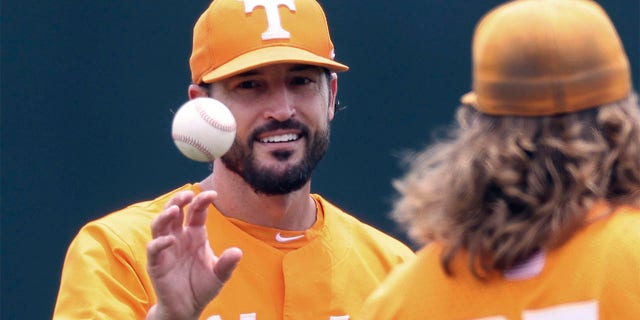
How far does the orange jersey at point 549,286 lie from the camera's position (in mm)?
2008

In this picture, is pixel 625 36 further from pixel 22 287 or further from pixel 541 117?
pixel 541 117

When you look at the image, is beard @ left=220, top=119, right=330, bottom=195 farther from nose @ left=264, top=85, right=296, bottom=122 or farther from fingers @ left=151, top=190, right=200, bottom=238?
fingers @ left=151, top=190, right=200, bottom=238

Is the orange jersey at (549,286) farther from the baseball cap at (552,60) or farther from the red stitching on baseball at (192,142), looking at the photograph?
the red stitching on baseball at (192,142)

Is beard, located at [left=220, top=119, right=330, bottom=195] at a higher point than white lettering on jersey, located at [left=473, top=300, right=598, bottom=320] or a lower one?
lower

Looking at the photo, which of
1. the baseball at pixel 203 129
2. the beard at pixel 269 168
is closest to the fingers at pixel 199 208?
the baseball at pixel 203 129

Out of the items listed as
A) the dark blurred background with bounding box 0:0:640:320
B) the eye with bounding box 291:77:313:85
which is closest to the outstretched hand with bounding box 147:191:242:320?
the eye with bounding box 291:77:313:85

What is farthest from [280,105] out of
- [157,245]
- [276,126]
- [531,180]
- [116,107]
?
[116,107]

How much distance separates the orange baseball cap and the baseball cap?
1.33 meters

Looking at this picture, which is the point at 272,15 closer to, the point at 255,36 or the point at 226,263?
the point at 255,36

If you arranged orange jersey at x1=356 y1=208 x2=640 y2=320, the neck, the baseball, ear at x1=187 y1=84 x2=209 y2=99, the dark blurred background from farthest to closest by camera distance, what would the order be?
the dark blurred background → ear at x1=187 y1=84 x2=209 y2=99 → the neck → the baseball → orange jersey at x1=356 y1=208 x2=640 y2=320

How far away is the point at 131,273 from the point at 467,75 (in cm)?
235

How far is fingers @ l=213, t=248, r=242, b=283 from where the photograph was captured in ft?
9.25

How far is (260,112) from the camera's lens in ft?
11.2

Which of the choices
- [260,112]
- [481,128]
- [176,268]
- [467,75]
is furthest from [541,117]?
[467,75]
